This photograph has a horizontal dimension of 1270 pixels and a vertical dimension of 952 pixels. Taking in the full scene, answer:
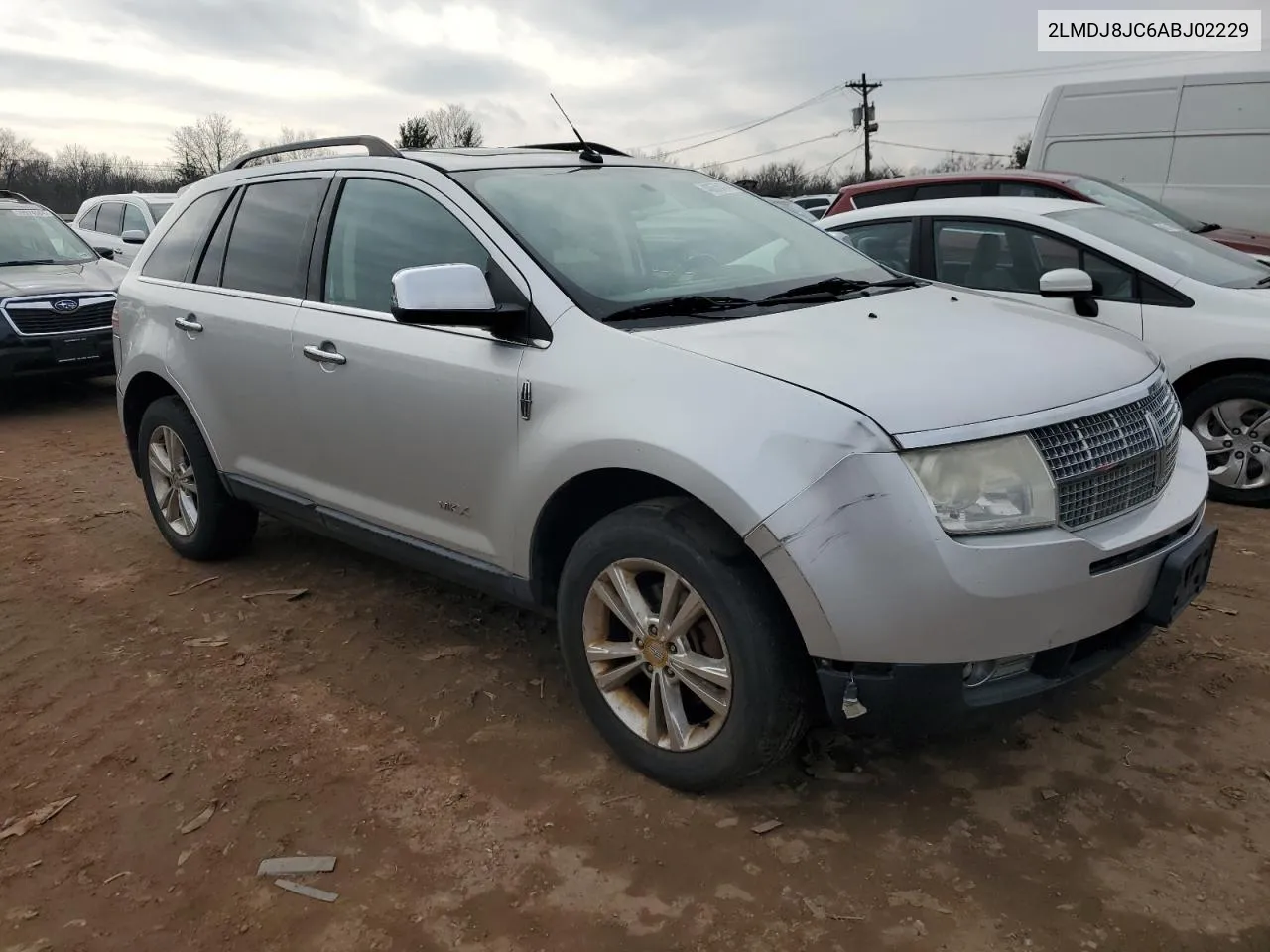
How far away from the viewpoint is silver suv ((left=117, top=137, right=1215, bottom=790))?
232 centimetres

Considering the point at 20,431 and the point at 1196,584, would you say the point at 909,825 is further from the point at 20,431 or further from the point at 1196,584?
the point at 20,431

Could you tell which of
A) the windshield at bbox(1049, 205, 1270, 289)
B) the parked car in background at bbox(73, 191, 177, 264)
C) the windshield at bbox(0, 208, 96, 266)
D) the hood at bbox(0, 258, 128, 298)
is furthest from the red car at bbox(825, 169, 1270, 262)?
the parked car in background at bbox(73, 191, 177, 264)

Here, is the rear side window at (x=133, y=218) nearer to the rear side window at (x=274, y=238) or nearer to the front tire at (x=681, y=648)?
the rear side window at (x=274, y=238)

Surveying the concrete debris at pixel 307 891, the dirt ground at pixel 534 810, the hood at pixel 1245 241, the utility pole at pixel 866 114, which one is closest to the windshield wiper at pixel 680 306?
the dirt ground at pixel 534 810

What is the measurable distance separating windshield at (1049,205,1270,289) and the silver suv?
103 inches

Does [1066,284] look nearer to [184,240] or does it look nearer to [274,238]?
[274,238]

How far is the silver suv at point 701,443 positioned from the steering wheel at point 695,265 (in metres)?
0.01

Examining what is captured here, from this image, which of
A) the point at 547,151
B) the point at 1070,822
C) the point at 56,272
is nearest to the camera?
the point at 1070,822

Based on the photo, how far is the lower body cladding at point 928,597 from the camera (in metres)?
2.26

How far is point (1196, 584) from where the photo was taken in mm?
2760

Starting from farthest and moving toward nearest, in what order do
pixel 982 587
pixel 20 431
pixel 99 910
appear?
1. pixel 20 431
2. pixel 99 910
3. pixel 982 587

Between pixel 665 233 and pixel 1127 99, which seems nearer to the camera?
pixel 665 233

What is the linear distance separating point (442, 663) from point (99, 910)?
1.42 metres

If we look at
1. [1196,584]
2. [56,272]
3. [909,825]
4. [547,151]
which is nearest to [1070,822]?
[909,825]
